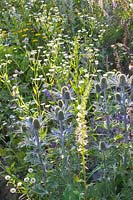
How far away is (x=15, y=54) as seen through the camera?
14.9 ft

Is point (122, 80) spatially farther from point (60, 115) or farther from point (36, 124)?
point (36, 124)

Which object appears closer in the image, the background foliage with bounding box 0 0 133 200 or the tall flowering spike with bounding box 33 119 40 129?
the tall flowering spike with bounding box 33 119 40 129

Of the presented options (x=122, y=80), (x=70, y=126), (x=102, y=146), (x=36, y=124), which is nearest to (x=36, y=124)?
(x=36, y=124)

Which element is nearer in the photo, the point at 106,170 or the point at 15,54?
the point at 106,170

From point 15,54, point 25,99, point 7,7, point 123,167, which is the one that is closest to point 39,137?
point 123,167

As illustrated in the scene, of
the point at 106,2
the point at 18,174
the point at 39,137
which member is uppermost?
the point at 106,2

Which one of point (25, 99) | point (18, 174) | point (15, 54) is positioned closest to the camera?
point (18, 174)

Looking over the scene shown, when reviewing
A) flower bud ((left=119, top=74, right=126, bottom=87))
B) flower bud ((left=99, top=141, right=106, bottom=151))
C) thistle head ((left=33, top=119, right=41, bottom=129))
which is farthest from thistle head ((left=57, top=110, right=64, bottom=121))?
flower bud ((left=119, top=74, right=126, bottom=87))

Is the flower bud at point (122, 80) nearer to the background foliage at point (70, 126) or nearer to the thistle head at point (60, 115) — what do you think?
the background foliage at point (70, 126)

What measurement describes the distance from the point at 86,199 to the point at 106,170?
203mm

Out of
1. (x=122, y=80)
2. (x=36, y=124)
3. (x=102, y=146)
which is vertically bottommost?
(x=102, y=146)

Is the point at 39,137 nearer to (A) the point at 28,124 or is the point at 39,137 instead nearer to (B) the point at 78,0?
(A) the point at 28,124

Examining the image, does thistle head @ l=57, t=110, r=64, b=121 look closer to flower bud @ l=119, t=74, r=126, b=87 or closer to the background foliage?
the background foliage

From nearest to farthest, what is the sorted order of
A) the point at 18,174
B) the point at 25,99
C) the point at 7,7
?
the point at 18,174, the point at 25,99, the point at 7,7
